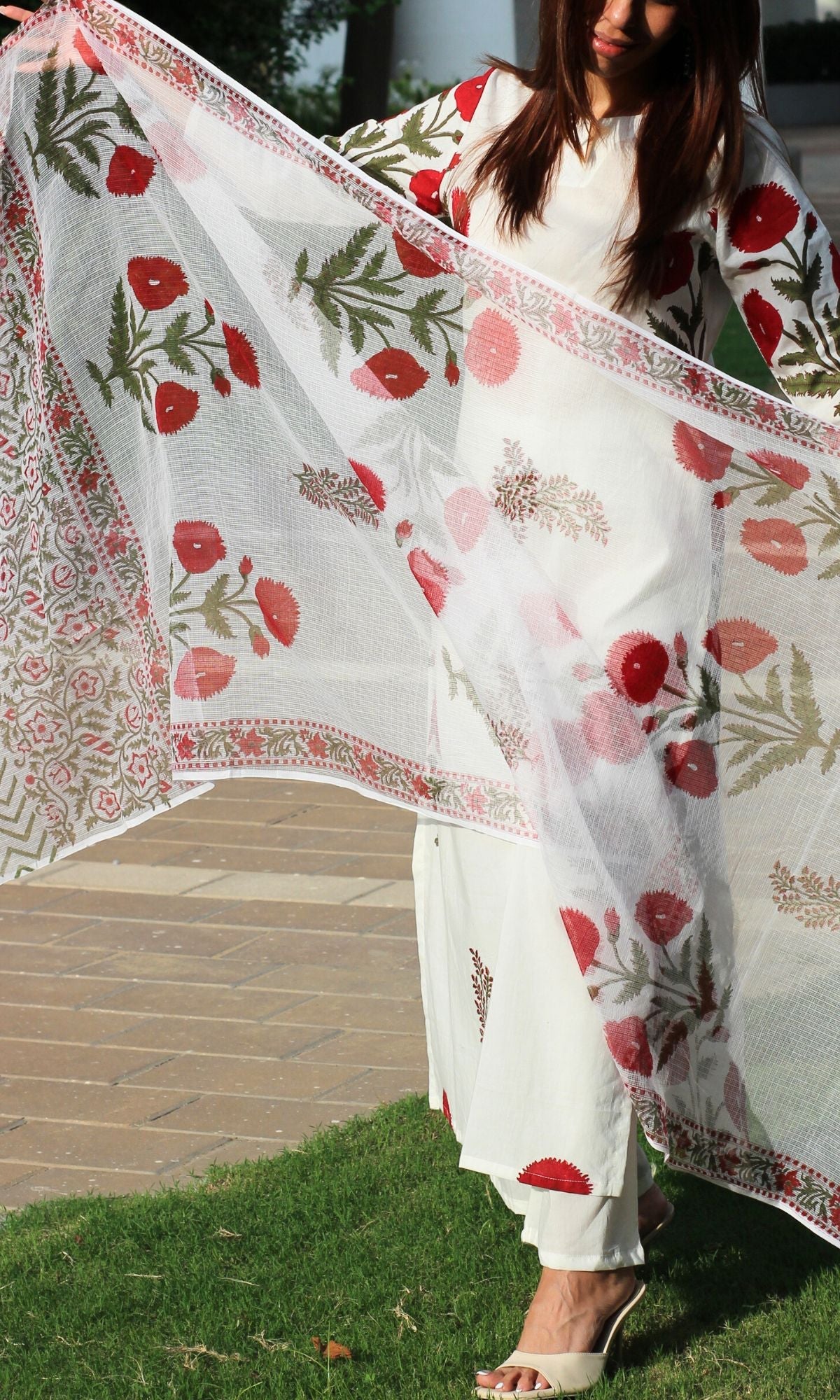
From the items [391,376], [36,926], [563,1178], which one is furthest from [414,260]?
[36,926]

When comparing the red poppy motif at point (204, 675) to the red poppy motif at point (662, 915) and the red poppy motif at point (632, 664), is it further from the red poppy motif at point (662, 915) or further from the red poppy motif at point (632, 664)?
the red poppy motif at point (662, 915)

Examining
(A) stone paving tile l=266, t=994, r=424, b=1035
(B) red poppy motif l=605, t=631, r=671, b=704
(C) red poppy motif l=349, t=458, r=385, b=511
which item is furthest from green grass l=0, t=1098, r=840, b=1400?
(C) red poppy motif l=349, t=458, r=385, b=511

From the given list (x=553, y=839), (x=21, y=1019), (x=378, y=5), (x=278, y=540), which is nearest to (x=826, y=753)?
(x=553, y=839)

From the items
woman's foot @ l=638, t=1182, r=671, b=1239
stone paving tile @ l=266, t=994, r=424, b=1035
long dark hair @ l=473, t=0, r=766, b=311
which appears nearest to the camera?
long dark hair @ l=473, t=0, r=766, b=311

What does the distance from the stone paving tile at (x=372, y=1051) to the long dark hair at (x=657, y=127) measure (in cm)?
190

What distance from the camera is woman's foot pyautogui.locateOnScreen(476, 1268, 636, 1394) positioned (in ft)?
8.34

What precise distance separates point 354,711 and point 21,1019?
175 centimetres

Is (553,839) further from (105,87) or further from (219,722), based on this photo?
(105,87)

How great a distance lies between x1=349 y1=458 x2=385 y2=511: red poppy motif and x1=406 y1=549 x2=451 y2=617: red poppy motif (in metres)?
0.09

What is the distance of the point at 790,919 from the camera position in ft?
8.18

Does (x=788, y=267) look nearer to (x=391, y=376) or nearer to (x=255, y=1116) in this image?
(x=391, y=376)

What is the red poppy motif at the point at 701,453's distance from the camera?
95.8 inches

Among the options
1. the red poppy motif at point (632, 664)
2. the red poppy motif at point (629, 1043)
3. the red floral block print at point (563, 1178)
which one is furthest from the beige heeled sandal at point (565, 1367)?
the red poppy motif at point (632, 664)

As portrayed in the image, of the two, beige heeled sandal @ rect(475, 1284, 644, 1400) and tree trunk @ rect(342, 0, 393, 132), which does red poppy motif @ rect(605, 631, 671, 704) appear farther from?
tree trunk @ rect(342, 0, 393, 132)
